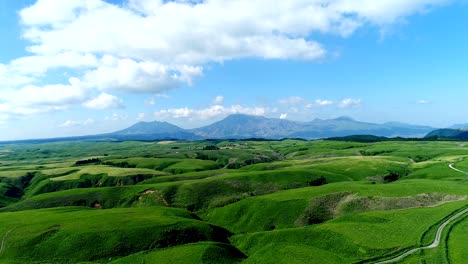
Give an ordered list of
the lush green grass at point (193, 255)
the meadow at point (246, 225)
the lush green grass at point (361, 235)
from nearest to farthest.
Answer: the lush green grass at point (361, 235)
the meadow at point (246, 225)
the lush green grass at point (193, 255)

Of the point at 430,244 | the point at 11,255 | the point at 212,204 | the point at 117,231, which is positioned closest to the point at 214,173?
the point at 212,204

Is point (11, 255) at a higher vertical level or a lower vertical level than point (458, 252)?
lower

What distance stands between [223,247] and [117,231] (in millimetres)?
27563

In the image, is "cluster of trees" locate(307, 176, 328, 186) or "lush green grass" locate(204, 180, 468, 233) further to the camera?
"cluster of trees" locate(307, 176, 328, 186)

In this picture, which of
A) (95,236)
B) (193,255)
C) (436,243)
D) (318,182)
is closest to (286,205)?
(318,182)

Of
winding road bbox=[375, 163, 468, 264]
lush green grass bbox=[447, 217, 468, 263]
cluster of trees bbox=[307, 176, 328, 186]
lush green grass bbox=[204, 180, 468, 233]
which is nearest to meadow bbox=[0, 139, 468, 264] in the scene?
lush green grass bbox=[447, 217, 468, 263]

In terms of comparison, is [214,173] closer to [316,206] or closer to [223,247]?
[316,206]

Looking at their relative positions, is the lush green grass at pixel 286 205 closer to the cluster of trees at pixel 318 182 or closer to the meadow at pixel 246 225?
the meadow at pixel 246 225

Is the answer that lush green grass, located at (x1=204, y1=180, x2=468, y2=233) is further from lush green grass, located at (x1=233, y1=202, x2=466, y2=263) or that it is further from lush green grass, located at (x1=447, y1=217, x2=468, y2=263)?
lush green grass, located at (x1=447, y1=217, x2=468, y2=263)

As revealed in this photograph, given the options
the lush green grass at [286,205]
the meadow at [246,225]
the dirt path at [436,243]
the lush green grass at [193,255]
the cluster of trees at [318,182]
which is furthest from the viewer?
the cluster of trees at [318,182]

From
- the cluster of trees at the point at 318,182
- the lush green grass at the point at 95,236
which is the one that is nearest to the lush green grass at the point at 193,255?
the lush green grass at the point at 95,236

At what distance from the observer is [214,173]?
18100 centimetres

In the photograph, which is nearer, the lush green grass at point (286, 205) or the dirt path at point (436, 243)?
the dirt path at point (436, 243)

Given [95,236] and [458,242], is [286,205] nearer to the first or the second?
[458,242]
